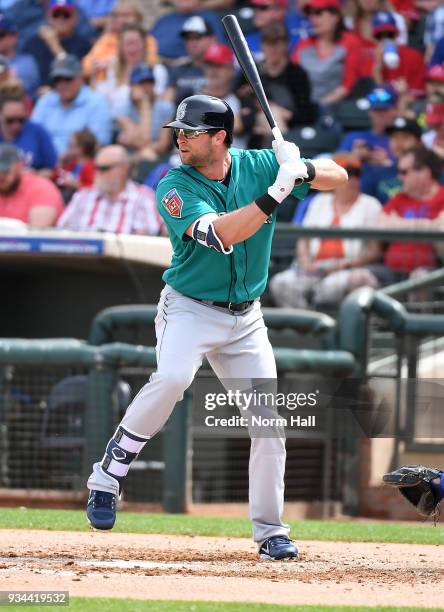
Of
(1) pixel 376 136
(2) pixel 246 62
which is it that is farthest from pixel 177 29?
(2) pixel 246 62

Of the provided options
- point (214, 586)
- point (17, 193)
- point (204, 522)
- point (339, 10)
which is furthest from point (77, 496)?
point (339, 10)

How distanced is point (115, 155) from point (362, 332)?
9.24 feet

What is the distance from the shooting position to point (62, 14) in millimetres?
13570

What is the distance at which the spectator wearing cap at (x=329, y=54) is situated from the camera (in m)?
11.8

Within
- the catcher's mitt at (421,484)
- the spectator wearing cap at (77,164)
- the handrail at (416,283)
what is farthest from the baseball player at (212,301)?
the spectator wearing cap at (77,164)

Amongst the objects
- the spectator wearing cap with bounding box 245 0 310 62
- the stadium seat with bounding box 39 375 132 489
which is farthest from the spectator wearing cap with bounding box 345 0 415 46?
the stadium seat with bounding box 39 375 132 489

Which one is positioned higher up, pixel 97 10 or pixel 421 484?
pixel 97 10

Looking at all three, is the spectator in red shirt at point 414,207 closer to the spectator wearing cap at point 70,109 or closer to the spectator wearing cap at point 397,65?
the spectator wearing cap at point 397,65

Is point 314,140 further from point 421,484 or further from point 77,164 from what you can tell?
point 421,484

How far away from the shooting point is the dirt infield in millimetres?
4238

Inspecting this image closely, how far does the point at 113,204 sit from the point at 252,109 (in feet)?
6.82

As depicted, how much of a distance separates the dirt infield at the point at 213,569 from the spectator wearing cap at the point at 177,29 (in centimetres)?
799

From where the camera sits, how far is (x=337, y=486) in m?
8.71

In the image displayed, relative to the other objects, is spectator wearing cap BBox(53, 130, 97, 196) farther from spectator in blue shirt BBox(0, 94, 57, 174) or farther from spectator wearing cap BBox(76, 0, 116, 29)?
spectator wearing cap BBox(76, 0, 116, 29)
